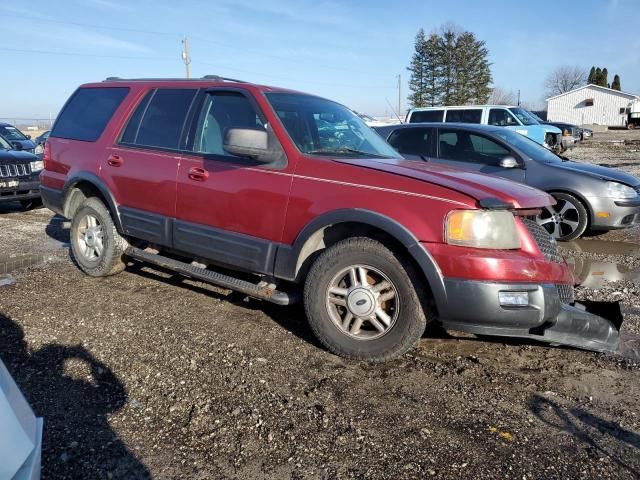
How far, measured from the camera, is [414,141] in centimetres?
817

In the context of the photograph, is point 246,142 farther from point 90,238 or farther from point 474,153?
point 474,153

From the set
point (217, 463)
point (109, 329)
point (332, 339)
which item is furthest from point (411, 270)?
point (109, 329)

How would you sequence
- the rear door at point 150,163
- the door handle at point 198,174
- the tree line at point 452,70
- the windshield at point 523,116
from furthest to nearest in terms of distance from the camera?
the tree line at point 452,70
the windshield at point 523,116
the rear door at point 150,163
the door handle at point 198,174

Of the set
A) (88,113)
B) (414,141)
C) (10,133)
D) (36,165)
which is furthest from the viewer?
(10,133)

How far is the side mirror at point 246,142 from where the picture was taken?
3725 millimetres

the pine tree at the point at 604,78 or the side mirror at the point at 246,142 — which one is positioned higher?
the pine tree at the point at 604,78

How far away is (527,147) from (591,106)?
6421 centimetres

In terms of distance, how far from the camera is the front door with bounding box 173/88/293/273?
12.8ft

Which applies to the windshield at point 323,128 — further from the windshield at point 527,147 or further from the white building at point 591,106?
the white building at point 591,106

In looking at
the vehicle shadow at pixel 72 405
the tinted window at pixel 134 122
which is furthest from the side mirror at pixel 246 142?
the vehicle shadow at pixel 72 405

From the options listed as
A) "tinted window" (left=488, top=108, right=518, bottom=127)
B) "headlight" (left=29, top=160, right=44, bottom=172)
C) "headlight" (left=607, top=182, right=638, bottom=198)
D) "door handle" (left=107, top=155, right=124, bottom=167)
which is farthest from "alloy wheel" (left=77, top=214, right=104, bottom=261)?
"tinted window" (left=488, top=108, right=518, bottom=127)

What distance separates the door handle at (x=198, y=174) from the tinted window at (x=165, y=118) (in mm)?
364

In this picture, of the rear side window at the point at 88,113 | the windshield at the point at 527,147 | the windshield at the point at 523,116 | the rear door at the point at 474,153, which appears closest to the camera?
the rear side window at the point at 88,113

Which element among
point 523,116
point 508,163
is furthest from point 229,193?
point 523,116
